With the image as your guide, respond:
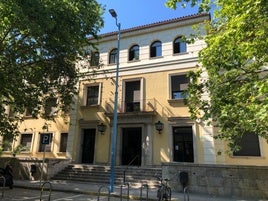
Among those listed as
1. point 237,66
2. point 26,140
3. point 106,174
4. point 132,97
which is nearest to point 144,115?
point 132,97

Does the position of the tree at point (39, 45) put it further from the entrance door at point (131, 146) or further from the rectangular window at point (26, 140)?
the rectangular window at point (26, 140)

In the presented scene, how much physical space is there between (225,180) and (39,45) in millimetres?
11302

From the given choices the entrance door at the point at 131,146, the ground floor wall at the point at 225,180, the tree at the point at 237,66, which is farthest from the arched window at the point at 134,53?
the ground floor wall at the point at 225,180

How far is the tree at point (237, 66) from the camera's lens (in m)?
7.27

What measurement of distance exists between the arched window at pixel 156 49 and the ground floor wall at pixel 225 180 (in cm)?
963

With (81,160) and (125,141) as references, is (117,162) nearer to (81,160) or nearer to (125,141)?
(125,141)

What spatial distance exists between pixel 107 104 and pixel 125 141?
10.6 feet

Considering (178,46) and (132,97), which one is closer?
(178,46)

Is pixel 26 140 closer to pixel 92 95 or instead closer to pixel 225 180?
pixel 92 95

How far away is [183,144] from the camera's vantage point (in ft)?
54.7

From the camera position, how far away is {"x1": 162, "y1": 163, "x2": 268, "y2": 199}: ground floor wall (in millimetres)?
10977

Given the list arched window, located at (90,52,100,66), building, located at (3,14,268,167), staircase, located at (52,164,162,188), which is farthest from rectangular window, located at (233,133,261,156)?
arched window, located at (90,52,100,66)

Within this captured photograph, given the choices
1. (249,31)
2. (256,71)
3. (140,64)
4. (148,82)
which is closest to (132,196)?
(256,71)

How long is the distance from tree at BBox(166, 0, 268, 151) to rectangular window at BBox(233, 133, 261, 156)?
5.69m
